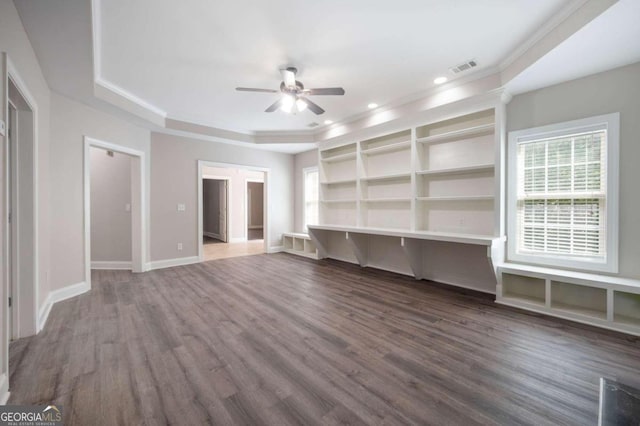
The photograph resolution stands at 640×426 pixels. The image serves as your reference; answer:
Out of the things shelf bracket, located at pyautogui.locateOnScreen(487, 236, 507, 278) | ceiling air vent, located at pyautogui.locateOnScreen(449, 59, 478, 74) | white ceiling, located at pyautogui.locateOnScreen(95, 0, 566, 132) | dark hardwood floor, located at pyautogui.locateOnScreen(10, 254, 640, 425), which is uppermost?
ceiling air vent, located at pyautogui.locateOnScreen(449, 59, 478, 74)

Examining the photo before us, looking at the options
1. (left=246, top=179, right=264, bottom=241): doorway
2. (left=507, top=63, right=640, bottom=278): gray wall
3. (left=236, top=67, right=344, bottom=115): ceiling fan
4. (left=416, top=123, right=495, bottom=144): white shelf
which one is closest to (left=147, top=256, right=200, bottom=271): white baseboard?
(left=236, top=67, right=344, bottom=115): ceiling fan

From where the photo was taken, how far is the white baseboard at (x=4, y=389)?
5.15 feet

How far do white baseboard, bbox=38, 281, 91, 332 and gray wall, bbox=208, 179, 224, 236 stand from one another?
5.95 m

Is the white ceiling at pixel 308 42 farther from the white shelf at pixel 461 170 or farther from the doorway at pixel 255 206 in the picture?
the doorway at pixel 255 206

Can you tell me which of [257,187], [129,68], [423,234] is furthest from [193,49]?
[257,187]

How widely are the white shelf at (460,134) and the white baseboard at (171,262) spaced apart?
4.82m

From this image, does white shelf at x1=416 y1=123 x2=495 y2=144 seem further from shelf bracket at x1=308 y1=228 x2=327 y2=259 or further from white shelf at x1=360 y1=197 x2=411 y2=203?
shelf bracket at x1=308 y1=228 x2=327 y2=259

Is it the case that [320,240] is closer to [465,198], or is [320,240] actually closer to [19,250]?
[465,198]

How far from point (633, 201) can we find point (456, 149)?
1878 mm

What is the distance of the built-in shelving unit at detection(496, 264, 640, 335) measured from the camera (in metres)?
2.55

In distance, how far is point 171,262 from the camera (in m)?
5.21

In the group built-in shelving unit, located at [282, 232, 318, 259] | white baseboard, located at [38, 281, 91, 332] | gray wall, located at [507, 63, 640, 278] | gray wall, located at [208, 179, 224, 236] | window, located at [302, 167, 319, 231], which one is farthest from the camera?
gray wall, located at [208, 179, 224, 236]

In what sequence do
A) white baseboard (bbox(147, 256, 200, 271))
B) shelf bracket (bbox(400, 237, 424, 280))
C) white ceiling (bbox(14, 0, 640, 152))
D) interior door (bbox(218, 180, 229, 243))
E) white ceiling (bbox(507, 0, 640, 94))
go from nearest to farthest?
white ceiling (bbox(507, 0, 640, 94)) → white ceiling (bbox(14, 0, 640, 152)) → shelf bracket (bbox(400, 237, 424, 280)) → white baseboard (bbox(147, 256, 200, 271)) → interior door (bbox(218, 180, 229, 243))

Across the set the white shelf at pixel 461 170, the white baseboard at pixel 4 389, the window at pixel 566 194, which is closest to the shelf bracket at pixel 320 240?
the white shelf at pixel 461 170
